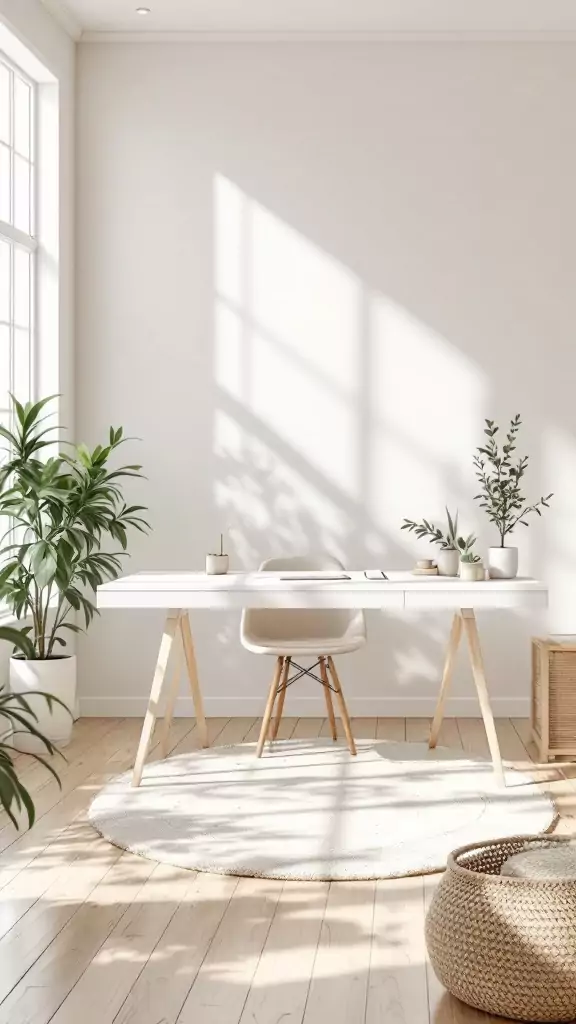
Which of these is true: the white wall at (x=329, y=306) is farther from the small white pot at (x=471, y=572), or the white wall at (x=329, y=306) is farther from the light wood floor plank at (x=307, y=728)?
the small white pot at (x=471, y=572)

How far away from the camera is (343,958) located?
273cm

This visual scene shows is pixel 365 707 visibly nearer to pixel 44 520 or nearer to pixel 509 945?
pixel 44 520

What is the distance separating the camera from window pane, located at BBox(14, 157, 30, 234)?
5266mm

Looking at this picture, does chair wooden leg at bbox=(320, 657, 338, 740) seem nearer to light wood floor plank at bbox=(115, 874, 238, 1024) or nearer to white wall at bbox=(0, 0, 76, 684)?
light wood floor plank at bbox=(115, 874, 238, 1024)

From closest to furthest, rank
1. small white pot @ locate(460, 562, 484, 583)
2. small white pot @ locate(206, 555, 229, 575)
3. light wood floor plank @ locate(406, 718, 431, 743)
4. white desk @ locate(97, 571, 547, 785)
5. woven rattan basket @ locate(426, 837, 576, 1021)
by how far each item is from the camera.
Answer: woven rattan basket @ locate(426, 837, 576, 1021) → white desk @ locate(97, 571, 547, 785) → small white pot @ locate(460, 562, 484, 583) → small white pot @ locate(206, 555, 229, 575) → light wood floor plank @ locate(406, 718, 431, 743)

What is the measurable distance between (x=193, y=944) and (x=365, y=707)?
2815 millimetres

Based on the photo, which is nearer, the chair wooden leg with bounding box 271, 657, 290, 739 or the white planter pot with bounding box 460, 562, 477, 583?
the white planter pot with bounding box 460, 562, 477, 583

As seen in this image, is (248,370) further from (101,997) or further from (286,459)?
(101,997)

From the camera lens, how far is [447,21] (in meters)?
5.30

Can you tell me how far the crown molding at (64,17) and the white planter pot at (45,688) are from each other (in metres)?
2.81

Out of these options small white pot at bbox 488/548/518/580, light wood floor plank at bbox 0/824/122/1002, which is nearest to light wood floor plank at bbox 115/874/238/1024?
light wood floor plank at bbox 0/824/122/1002

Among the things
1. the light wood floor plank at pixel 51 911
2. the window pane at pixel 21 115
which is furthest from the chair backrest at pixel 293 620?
the window pane at pixel 21 115


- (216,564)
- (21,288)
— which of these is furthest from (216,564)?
(21,288)

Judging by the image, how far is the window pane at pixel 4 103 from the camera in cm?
510
